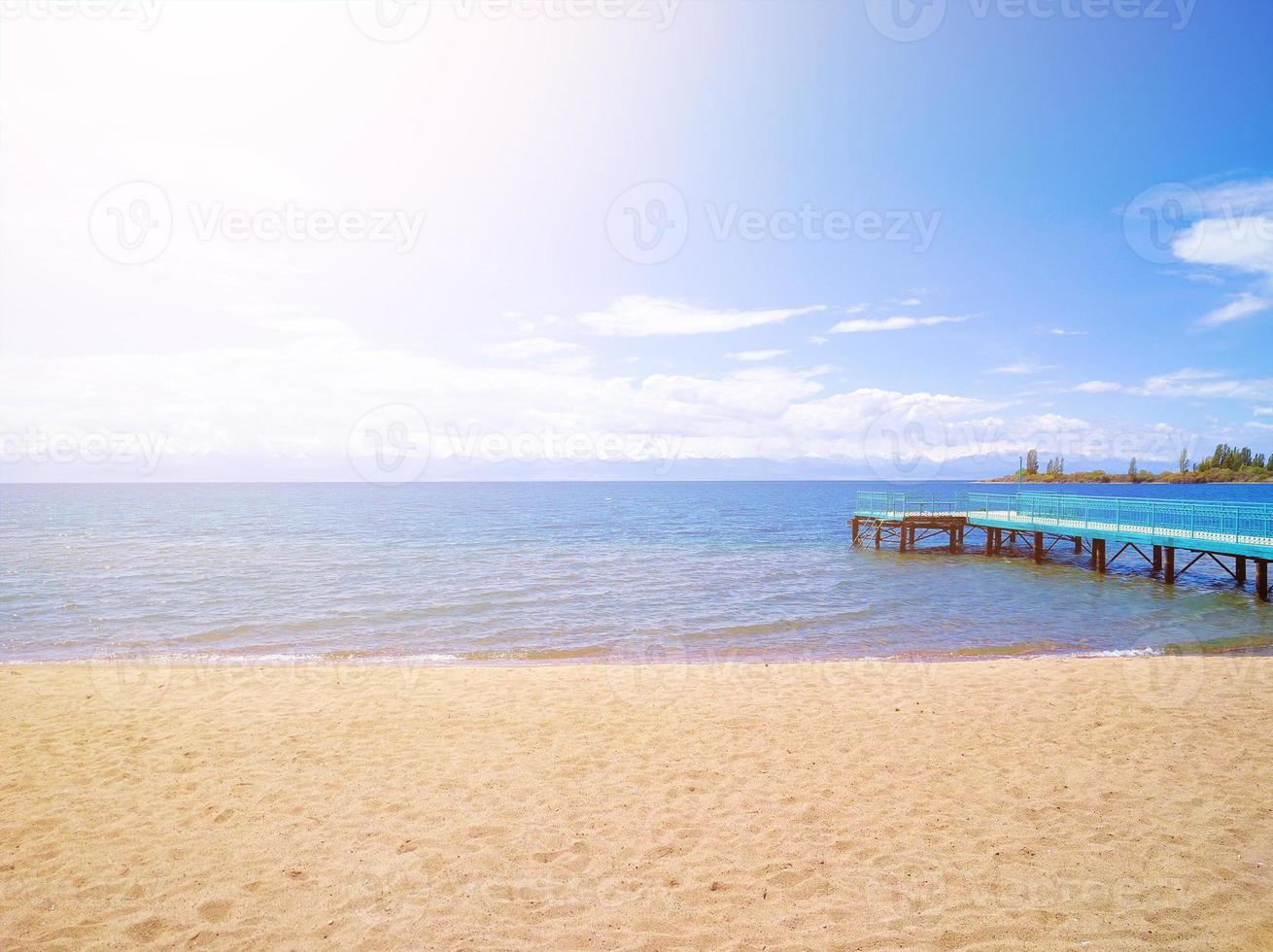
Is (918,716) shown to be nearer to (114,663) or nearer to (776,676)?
(776,676)

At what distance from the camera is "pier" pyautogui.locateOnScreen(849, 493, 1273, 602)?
2320 centimetres

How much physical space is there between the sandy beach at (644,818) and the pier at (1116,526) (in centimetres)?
1563

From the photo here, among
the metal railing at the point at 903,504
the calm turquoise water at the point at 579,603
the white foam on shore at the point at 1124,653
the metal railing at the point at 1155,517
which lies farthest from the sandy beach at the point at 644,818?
the metal railing at the point at 903,504

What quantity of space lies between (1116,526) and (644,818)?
3051 cm

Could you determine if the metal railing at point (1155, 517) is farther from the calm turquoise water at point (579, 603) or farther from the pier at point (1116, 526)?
the calm turquoise water at point (579, 603)

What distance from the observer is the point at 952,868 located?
226 inches

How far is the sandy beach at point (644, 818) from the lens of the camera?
5.07 metres

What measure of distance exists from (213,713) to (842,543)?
127ft

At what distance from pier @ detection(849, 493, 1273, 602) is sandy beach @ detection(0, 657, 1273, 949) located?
1563cm

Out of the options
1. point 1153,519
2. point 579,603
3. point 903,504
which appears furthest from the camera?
point 903,504

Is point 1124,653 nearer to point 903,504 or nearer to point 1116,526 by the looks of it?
point 1116,526

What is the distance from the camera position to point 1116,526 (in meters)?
29.3

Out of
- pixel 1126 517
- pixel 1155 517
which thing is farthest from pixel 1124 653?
pixel 1126 517

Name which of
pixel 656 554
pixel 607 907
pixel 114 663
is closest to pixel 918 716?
pixel 607 907
